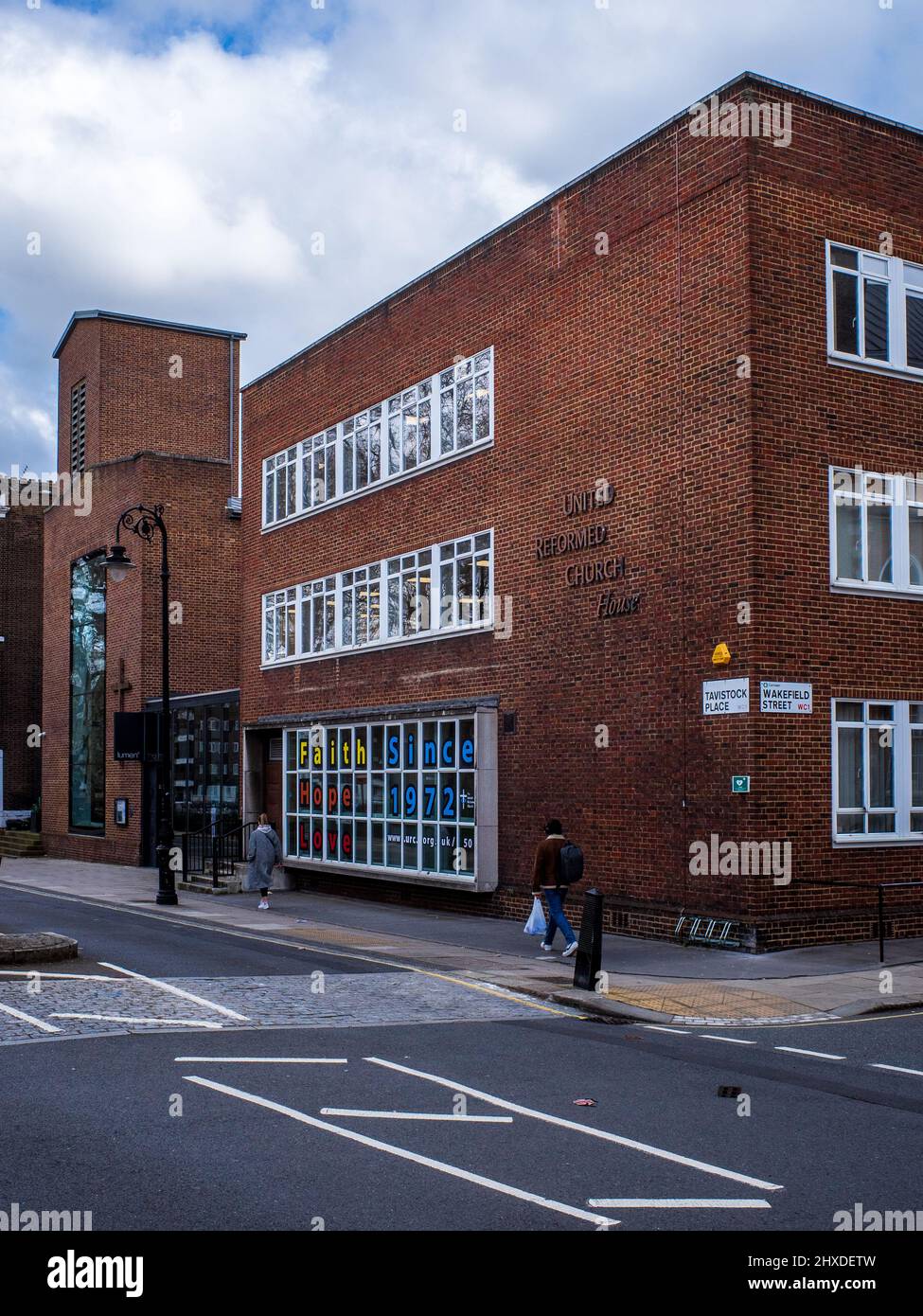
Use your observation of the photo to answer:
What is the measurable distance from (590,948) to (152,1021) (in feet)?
15.4

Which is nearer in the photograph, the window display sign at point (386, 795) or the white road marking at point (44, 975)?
the white road marking at point (44, 975)

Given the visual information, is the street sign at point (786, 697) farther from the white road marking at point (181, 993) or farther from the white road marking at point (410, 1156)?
the white road marking at point (410, 1156)

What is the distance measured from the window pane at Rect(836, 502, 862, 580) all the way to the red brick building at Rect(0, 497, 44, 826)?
1727 inches

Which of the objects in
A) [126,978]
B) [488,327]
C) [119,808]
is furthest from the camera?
[119,808]

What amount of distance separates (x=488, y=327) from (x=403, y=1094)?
16.8 meters

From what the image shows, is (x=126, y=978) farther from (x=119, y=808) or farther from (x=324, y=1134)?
(x=119, y=808)

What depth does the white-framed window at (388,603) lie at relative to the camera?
2352cm

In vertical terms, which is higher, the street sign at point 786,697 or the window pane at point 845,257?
the window pane at point 845,257

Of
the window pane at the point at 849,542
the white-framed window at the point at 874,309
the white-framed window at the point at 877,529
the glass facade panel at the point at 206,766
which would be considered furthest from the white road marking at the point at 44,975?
the glass facade panel at the point at 206,766

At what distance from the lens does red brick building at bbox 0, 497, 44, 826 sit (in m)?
56.6

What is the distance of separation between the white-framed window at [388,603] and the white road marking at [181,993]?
9.82m

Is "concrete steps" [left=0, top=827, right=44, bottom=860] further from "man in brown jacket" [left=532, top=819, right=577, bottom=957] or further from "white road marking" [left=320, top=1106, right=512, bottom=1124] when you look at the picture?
"white road marking" [left=320, top=1106, right=512, bottom=1124]

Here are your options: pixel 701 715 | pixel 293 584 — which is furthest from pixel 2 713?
pixel 701 715

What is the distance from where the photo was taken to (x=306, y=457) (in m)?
29.7
